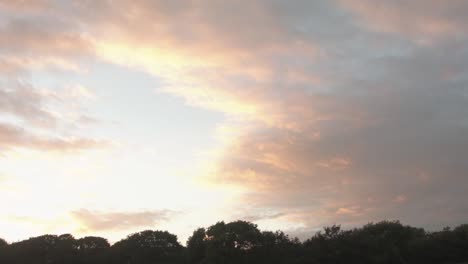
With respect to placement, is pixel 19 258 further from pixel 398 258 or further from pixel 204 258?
pixel 398 258

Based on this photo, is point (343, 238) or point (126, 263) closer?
point (343, 238)

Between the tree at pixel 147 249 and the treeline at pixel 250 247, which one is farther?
the tree at pixel 147 249

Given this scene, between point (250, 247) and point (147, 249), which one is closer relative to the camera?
point (250, 247)

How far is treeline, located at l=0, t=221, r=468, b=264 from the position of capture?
80.5 m

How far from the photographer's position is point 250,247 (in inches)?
3255

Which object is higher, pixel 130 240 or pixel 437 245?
pixel 130 240

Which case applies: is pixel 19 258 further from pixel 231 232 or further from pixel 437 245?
pixel 437 245

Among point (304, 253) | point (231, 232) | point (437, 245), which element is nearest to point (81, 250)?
point (231, 232)

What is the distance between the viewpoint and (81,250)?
296 ft

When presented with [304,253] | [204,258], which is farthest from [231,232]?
[304,253]

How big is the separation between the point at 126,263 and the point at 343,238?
136 ft

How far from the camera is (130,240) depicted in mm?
90812

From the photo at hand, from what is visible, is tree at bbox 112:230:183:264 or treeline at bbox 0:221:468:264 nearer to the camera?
treeline at bbox 0:221:468:264

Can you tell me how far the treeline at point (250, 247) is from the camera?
264ft
